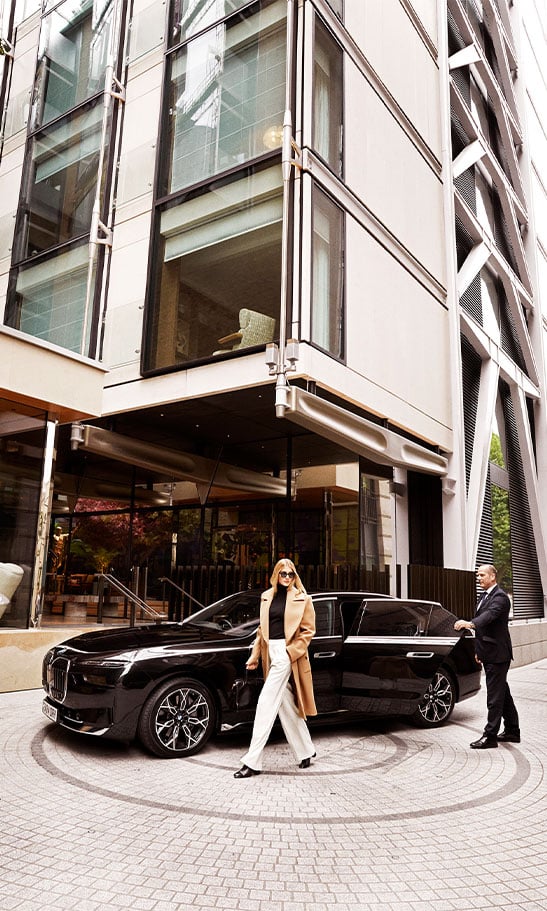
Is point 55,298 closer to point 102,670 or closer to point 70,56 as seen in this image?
point 70,56

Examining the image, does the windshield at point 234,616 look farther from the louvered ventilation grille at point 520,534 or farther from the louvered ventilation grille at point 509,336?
the louvered ventilation grille at point 509,336

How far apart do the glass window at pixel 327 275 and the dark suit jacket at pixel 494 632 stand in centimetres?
539

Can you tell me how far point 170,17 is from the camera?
49.0ft

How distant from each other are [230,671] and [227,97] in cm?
1104

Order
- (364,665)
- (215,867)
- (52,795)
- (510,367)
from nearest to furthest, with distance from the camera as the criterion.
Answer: (215,867)
(52,795)
(364,665)
(510,367)

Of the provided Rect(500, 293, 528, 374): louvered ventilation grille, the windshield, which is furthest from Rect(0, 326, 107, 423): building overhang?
Rect(500, 293, 528, 374): louvered ventilation grille

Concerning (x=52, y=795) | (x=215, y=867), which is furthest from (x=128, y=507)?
(x=215, y=867)

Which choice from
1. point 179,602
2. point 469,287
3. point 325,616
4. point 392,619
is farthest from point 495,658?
point 469,287

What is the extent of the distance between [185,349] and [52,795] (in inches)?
336

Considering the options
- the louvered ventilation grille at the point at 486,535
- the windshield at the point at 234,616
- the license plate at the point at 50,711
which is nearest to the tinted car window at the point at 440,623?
the windshield at the point at 234,616

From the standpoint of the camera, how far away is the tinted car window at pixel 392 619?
312 inches

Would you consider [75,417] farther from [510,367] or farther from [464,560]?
[510,367]

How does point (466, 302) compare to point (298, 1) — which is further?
point (466, 302)

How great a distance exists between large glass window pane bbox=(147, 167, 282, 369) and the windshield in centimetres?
501
